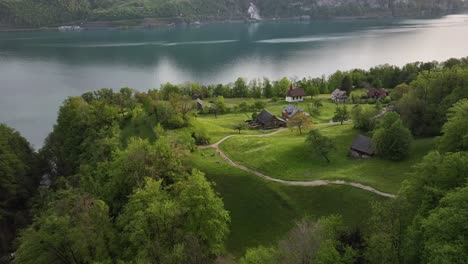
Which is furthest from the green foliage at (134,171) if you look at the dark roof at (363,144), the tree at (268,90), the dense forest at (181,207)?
the tree at (268,90)

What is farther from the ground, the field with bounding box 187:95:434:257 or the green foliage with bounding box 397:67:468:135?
the green foliage with bounding box 397:67:468:135

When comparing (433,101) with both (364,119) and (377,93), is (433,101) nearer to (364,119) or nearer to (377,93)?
(364,119)

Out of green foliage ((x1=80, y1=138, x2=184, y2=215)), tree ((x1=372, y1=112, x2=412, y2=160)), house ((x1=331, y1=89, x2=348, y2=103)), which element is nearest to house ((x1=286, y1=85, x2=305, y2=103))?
house ((x1=331, y1=89, x2=348, y2=103))

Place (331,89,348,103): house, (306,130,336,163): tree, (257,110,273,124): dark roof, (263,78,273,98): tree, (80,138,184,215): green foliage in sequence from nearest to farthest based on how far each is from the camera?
(80,138,184,215): green foliage < (306,130,336,163): tree < (257,110,273,124): dark roof < (331,89,348,103): house < (263,78,273,98): tree

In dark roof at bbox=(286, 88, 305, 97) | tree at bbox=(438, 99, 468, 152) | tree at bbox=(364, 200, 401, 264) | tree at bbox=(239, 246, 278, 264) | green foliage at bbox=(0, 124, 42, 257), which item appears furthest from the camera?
dark roof at bbox=(286, 88, 305, 97)

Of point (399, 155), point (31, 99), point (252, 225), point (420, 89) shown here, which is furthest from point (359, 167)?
point (31, 99)

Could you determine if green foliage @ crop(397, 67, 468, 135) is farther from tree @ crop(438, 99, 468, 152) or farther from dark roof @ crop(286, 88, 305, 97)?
dark roof @ crop(286, 88, 305, 97)
